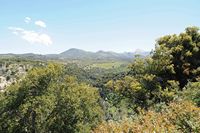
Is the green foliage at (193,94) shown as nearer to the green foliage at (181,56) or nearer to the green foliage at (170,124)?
the green foliage at (181,56)

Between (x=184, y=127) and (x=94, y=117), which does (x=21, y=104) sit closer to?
(x=94, y=117)

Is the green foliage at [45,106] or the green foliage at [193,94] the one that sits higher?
the green foliage at [193,94]

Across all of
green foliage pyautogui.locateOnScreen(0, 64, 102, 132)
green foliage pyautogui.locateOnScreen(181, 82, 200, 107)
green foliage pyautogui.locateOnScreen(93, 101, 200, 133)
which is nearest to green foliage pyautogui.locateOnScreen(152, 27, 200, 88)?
green foliage pyautogui.locateOnScreen(181, 82, 200, 107)

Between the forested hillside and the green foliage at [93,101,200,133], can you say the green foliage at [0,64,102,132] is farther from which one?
the green foliage at [93,101,200,133]

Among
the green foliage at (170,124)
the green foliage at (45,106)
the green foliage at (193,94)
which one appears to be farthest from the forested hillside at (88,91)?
the green foliage at (170,124)

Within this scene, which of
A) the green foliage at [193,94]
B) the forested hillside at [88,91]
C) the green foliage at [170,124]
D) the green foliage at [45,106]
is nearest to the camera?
the green foliage at [170,124]

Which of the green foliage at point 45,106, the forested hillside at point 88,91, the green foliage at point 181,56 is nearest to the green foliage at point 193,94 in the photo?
the forested hillside at point 88,91

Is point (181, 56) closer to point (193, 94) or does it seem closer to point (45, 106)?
point (193, 94)

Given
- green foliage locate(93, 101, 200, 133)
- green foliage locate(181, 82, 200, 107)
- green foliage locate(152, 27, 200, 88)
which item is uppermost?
green foliage locate(152, 27, 200, 88)

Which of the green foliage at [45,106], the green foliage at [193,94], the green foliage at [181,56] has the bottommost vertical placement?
the green foliage at [45,106]

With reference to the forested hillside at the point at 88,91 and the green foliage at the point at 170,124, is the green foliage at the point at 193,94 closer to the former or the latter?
the forested hillside at the point at 88,91

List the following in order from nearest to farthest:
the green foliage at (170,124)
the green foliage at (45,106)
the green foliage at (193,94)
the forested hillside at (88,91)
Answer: the green foliage at (170,124)
the green foliage at (193,94)
the forested hillside at (88,91)
the green foliage at (45,106)

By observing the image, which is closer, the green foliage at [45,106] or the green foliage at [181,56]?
the green foliage at [181,56]

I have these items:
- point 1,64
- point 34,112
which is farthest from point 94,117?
point 1,64
